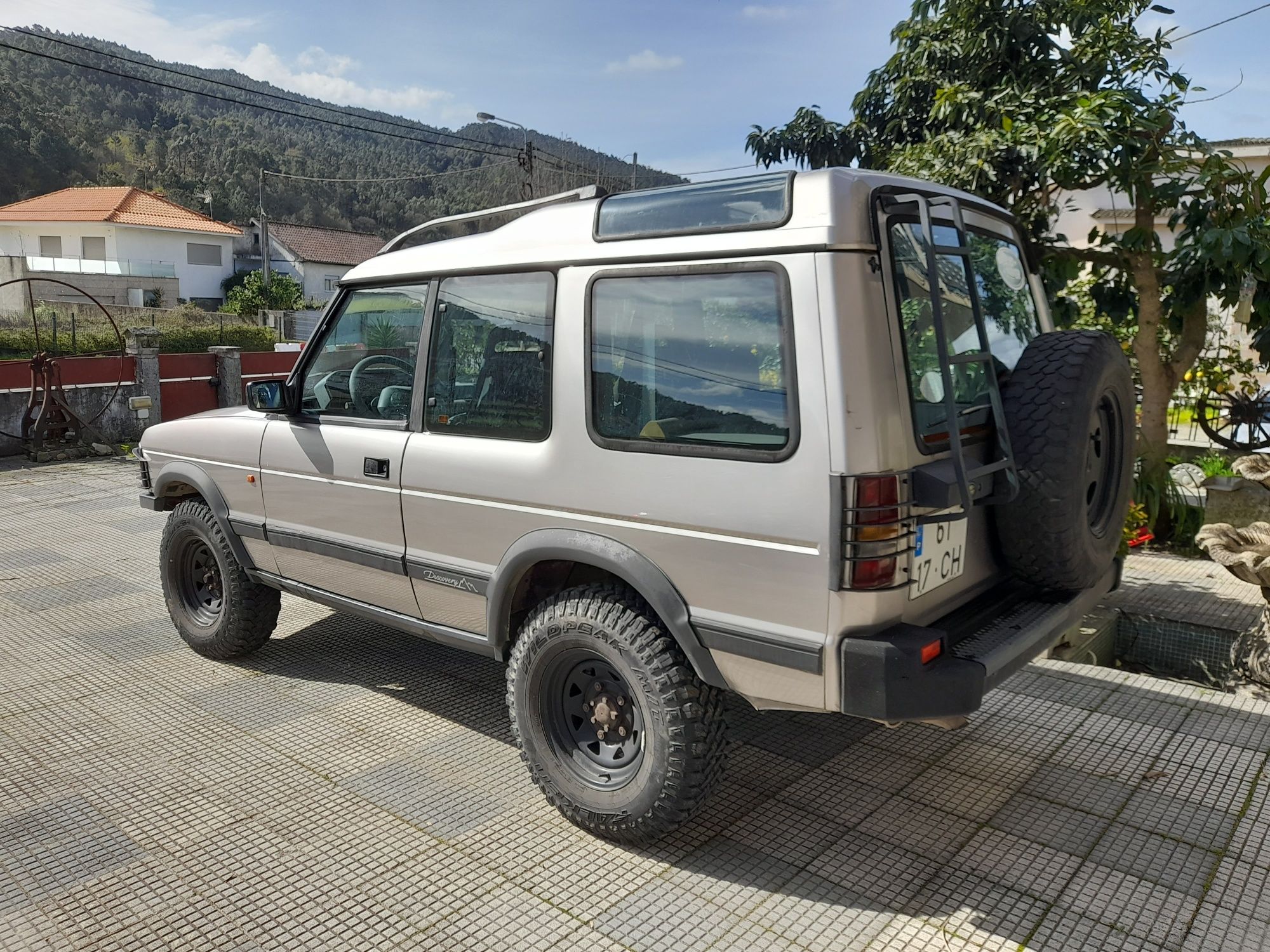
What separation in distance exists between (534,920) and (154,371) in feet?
42.1

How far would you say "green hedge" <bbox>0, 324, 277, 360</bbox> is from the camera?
2566 cm

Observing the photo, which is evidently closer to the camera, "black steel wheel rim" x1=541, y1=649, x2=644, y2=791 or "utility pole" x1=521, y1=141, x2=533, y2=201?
"black steel wheel rim" x1=541, y1=649, x2=644, y2=791

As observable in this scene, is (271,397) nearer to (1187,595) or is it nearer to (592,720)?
(592,720)

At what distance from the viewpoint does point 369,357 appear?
13.1 ft

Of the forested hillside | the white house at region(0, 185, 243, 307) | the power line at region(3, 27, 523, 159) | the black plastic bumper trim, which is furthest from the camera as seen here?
the forested hillside

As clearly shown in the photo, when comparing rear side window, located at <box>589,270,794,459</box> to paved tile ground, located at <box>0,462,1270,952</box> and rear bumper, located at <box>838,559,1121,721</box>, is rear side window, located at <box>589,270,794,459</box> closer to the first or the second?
rear bumper, located at <box>838,559,1121,721</box>

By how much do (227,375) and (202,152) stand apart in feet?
217

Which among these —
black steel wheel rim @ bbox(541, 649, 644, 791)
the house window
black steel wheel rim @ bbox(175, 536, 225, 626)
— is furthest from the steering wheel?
the house window

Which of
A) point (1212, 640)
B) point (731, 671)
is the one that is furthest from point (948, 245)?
point (1212, 640)

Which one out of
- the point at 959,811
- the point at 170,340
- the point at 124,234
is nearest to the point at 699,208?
the point at 959,811

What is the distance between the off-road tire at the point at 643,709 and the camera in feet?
9.55

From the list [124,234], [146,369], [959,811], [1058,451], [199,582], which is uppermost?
[124,234]

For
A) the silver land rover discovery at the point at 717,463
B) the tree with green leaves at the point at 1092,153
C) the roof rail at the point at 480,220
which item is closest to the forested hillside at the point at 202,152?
the tree with green leaves at the point at 1092,153

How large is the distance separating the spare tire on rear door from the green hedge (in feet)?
76.6
